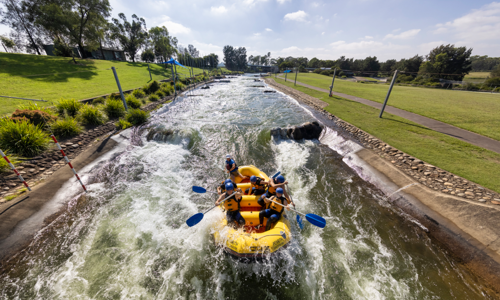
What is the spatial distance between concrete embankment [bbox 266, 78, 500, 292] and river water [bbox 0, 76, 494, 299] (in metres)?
0.34

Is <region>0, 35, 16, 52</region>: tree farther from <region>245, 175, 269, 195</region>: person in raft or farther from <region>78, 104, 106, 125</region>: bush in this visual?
<region>245, 175, 269, 195</region>: person in raft

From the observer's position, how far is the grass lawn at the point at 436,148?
5903mm

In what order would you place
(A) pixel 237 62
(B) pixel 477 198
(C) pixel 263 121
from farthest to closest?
(A) pixel 237 62 < (C) pixel 263 121 < (B) pixel 477 198

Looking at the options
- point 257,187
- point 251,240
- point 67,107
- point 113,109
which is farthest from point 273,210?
point 113,109

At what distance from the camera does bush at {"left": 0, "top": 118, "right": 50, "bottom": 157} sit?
5932mm

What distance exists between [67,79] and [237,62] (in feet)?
331

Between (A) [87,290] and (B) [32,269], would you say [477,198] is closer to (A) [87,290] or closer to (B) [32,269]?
(A) [87,290]

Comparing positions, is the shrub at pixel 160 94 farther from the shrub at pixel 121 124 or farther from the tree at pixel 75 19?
the tree at pixel 75 19

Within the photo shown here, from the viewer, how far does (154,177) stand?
7438 millimetres

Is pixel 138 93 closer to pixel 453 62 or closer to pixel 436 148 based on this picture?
pixel 436 148

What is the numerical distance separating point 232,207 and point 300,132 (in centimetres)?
799

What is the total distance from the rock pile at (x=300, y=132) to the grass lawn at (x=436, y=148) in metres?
2.56

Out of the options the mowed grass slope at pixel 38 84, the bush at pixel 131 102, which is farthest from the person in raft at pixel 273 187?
the bush at pixel 131 102

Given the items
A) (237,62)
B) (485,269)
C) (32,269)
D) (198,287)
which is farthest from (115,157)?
(237,62)
